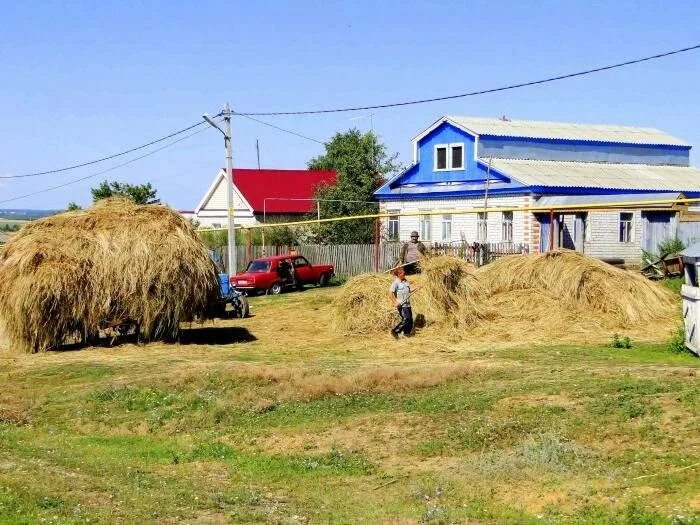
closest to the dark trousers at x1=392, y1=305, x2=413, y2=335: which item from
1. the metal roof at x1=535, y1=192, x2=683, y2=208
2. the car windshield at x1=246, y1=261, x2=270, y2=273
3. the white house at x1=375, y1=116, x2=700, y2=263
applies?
the car windshield at x1=246, y1=261, x2=270, y2=273

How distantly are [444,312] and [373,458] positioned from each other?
12.4 m

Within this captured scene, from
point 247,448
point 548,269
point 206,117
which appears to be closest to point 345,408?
point 247,448

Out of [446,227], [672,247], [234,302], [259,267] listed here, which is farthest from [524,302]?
[446,227]

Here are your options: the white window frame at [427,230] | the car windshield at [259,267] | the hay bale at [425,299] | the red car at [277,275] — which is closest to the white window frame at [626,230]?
the white window frame at [427,230]

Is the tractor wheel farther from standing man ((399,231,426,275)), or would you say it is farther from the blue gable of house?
the blue gable of house

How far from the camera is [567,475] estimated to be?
11484 mm

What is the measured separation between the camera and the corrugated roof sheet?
49250 millimetres

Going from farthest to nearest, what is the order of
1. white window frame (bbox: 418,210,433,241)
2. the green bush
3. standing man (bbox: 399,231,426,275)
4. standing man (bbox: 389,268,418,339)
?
white window frame (bbox: 418,210,433,241) < the green bush < standing man (bbox: 399,231,426,275) < standing man (bbox: 389,268,418,339)

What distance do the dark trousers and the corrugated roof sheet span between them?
79.1 ft

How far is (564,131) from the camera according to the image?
5244 centimetres

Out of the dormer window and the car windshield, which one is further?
the dormer window

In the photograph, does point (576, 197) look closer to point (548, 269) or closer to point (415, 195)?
point (415, 195)

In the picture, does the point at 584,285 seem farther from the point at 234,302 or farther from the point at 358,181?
the point at 358,181

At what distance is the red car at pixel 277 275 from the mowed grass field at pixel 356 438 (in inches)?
623
